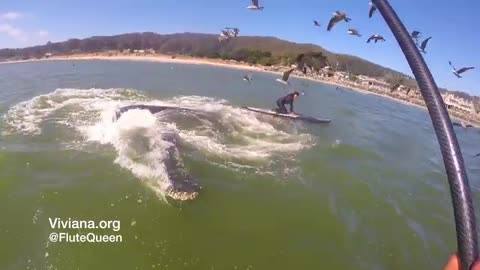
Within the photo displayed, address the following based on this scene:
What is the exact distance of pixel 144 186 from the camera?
14062 millimetres

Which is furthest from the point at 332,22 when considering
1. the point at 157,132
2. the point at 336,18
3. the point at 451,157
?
the point at 157,132

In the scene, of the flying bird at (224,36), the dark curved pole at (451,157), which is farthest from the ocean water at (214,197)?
the dark curved pole at (451,157)

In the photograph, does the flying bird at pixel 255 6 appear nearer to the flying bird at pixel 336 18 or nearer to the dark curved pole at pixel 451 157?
the flying bird at pixel 336 18

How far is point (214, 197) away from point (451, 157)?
41.9 ft

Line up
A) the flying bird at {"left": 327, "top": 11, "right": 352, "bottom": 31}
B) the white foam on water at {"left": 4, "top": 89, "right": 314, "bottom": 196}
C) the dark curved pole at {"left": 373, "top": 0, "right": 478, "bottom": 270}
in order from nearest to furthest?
the dark curved pole at {"left": 373, "top": 0, "right": 478, "bottom": 270}
the flying bird at {"left": 327, "top": 11, "right": 352, "bottom": 31}
the white foam on water at {"left": 4, "top": 89, "right": 314, "bottom": 196}

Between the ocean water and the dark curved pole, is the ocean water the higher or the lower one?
the lower one

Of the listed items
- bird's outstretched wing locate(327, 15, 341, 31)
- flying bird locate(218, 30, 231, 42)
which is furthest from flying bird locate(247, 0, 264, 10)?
flying bird locate(218, 30, 231, 42)

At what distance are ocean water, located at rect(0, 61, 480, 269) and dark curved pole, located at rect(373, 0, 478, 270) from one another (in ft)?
30.7

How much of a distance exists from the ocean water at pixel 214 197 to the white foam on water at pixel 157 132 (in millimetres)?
81

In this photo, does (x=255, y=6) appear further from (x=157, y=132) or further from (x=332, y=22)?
(x=157, y=132)

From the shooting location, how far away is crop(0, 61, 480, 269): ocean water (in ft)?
36.1

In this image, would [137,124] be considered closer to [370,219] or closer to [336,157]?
[336,157]

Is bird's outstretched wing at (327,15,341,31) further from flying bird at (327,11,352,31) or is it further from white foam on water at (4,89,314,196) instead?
white foam on water at (4,89,314,196)

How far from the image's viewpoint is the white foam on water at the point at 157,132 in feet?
54.9
